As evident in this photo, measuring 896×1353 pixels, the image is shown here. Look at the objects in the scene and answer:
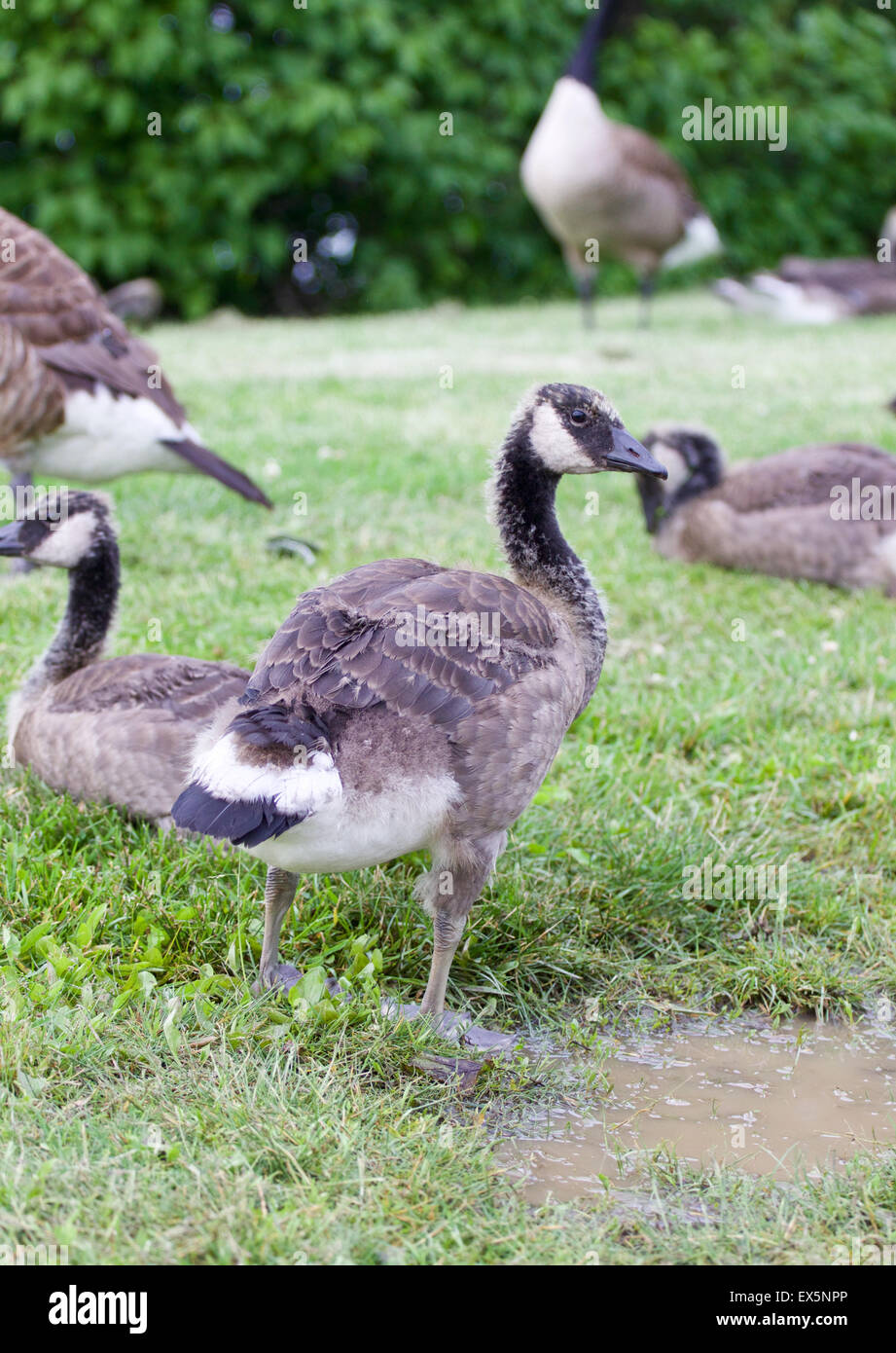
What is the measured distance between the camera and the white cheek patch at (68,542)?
467 centimetres

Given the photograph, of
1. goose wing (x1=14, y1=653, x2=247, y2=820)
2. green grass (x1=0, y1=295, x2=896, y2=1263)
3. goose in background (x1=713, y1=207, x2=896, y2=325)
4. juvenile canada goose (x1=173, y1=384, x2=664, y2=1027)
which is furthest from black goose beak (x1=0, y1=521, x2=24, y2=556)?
goose in background (x1=713, y1=207, x2=896, y2=325)

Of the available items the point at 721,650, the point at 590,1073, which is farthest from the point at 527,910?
the point at 721,650

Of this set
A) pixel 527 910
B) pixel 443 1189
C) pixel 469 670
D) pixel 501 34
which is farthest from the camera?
pixel 501 34

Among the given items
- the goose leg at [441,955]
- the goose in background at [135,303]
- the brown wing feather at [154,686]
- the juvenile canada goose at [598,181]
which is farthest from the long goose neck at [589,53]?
the goose leg at [441,955]

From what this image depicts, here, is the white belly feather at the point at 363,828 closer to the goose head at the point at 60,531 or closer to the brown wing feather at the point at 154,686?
the brown wing feather at the point at 154,686

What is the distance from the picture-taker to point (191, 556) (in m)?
6.56

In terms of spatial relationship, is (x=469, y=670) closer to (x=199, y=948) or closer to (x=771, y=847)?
(x=199, y=948)

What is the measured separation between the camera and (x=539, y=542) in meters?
3.89

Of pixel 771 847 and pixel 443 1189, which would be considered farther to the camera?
pixel 771 847

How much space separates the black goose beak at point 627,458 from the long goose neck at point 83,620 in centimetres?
183

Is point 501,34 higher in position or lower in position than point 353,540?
higher

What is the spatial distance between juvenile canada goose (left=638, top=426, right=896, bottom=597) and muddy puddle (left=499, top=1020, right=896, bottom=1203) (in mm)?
3407

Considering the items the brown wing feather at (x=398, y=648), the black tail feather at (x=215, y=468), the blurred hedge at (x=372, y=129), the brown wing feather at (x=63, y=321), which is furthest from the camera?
the blurred hedge at (x=372, y=129)

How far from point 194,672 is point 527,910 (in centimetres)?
131
